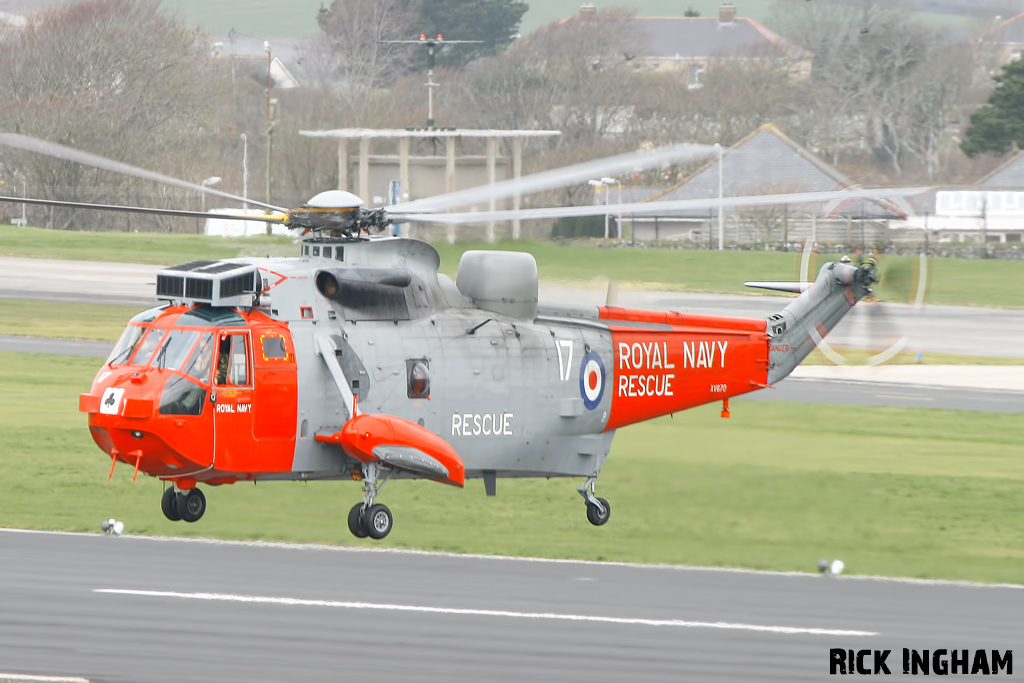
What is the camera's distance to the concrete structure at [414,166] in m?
49.0

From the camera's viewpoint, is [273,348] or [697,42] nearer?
[273,348]

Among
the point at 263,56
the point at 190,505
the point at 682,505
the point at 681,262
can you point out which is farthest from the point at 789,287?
the point at 263,56

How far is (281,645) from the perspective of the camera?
17.4m

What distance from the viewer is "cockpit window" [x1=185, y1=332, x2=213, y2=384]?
1766cm

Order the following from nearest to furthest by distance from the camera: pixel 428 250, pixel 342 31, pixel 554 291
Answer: pixel 428 250, pixel 554 291, pixel 342 31

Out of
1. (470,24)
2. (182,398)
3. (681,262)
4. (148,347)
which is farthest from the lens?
(470,24)

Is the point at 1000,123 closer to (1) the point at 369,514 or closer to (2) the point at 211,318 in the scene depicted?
(1) the point at 369,514

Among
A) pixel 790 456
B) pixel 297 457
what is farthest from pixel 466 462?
pixel 790 456

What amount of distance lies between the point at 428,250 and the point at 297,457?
3401 mm

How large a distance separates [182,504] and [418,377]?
11.3 feet

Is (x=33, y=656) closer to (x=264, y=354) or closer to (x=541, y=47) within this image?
(x=264, y=354)

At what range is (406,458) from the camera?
1838 cm

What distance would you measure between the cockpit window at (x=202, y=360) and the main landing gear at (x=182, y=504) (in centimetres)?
214

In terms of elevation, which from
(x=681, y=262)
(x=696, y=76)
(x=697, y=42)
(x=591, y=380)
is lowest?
(x=591, y=380)
